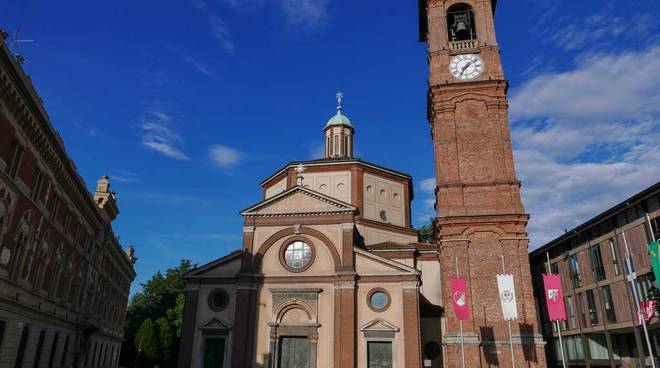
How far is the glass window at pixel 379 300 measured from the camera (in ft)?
88.5

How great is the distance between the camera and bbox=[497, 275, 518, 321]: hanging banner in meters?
21.5

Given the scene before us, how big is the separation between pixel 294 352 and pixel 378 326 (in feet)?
16.5

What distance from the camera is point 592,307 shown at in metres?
28.1

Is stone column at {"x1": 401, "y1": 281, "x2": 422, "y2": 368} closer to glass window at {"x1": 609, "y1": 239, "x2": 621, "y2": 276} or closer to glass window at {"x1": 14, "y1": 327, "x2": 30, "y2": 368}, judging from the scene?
glass window at {"x1": 609, "y1": 239, "x2": 621, "y2": 276}

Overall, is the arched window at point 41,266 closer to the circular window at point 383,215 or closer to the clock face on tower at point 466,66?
the circular window at point 383,215

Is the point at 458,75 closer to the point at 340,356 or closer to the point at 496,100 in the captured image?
the point at 496,100

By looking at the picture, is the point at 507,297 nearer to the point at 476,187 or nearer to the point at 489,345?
the point at 489,345

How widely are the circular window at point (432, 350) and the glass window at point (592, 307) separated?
Answer: 9.05 metres

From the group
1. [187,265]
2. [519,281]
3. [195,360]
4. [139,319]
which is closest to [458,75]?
[519,281]

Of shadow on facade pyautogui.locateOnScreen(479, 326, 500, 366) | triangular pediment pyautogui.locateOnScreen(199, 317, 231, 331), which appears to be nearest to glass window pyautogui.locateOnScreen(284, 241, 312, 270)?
triangular pediment pyautogui.locateOnScreen(199, 317, 231, 331)

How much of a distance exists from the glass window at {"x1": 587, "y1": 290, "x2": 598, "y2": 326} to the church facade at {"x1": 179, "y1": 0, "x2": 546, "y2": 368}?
23.8ft

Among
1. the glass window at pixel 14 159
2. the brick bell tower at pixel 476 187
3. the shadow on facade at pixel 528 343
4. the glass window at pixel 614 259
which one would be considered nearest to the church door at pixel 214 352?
the brick bell tower at pixel 476 187

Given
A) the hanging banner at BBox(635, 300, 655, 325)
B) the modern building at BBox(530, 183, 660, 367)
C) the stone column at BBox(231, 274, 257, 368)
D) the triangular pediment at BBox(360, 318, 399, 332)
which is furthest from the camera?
the stone column at BBox(231, 274, 257, 368)

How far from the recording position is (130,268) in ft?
148
